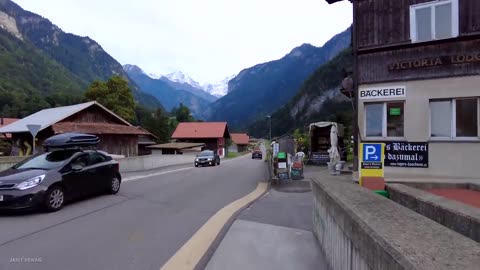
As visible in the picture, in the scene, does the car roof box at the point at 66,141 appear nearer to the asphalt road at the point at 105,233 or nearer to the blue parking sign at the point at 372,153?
the asphalt road at the point at 105,233

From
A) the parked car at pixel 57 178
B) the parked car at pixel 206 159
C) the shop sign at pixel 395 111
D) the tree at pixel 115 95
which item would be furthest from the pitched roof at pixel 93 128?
the tree at pixel 115 95

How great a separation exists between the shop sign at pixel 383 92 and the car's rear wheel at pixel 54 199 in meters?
9.88

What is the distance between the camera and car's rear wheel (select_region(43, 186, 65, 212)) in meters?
10.1

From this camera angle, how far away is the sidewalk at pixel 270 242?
6.36m

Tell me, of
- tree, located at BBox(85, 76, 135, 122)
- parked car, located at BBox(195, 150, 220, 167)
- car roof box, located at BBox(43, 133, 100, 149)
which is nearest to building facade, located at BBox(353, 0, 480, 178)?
car roof box, located at BBox(43, 133, 100, 149)

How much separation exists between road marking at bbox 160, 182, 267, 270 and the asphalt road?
0.51 feet

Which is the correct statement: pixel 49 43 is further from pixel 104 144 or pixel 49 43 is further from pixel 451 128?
pixel 451 128

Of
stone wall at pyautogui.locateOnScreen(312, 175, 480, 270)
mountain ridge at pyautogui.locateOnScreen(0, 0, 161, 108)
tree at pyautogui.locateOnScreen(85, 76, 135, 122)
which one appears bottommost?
stone wall at pyautogui.locateOnScreen(312, 175, 480, 270)

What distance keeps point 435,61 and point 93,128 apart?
1209 inches

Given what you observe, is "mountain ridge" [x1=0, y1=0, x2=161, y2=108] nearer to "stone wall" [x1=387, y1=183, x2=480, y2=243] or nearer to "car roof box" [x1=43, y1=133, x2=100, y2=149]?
"car roof box" [x1=43, y1=133, x2=100, y2=149]

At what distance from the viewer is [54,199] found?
1040cm

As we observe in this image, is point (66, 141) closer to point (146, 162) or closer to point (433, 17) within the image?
point (433, 17)

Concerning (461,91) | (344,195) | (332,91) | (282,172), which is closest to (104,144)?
(282,172)

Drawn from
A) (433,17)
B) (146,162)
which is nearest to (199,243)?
(433,17)
